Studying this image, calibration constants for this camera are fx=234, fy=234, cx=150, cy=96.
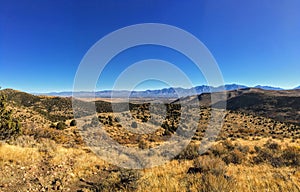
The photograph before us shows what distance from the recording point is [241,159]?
39.0 ft

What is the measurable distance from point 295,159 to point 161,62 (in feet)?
54.2

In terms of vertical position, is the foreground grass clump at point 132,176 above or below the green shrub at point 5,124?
below

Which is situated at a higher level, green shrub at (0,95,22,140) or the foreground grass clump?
green shrub at (0,95,22,140)

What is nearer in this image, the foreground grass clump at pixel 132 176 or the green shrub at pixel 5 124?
the foreground grass clump at pixel 132 176

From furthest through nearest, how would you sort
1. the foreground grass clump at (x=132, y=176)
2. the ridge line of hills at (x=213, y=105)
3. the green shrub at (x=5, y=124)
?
the ridge line of hills at (x=213, y=105), the green shrub at (x=5, y=124), the foreground grass clump at (x=132, y=176)

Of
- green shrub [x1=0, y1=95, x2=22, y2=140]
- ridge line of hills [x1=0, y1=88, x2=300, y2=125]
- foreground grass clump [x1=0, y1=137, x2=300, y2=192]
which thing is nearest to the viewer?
foreground grass clump [x1=0, y1=137, x2=300, y2=192]

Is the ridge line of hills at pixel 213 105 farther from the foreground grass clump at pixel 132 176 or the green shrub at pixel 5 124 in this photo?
the foreground grass clump at pixel 132 176

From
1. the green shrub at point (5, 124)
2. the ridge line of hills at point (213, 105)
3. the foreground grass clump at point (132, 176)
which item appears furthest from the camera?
the ridge line of hills at point (213, 105)

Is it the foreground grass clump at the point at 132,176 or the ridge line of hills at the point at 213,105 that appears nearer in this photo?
the foreground grass clump at the point at 132,176

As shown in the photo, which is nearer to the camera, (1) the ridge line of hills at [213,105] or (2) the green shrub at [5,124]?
(2) the green shrub at [5,124]

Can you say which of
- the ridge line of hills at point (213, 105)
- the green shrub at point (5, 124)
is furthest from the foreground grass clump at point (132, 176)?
the ridge line of hills at point (213, 105)

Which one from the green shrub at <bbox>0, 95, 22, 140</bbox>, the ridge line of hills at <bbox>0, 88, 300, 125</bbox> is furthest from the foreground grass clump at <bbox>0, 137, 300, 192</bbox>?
the ridge line of hills at <bbox>0, 88, 300, 125</bbox>

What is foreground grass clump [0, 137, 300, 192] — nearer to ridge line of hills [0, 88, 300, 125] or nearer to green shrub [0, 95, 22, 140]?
green shrub [0, 95, 22, 140]

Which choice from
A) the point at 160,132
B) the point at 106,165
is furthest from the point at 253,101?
the point at 106,165
